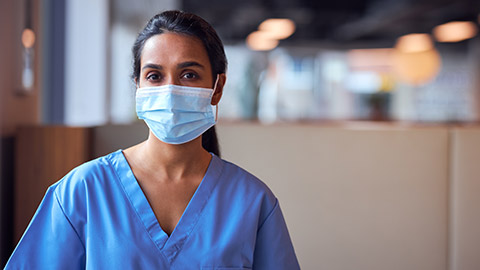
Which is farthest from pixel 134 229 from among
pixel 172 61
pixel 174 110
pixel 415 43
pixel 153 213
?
pixel 415 43

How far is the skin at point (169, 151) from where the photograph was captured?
1.18 metres

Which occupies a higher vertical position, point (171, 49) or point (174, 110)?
point (171, 49)

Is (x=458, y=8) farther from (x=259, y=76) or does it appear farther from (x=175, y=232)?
(x=175, y=232)

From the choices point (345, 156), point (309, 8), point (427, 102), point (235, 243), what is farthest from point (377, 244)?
point (427, 102)

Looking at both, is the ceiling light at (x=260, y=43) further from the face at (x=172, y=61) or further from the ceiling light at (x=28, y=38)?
the face at (x=172, y=61)

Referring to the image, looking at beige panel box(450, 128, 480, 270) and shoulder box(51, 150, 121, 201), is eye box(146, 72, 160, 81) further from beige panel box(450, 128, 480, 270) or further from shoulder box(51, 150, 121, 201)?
beige panel box(450, 128, 480, 270)

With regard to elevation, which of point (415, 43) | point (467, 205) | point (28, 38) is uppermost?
point (415, 43)

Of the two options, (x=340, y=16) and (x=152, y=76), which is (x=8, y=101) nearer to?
(x=152, y=76)

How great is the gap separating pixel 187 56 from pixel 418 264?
4.74ft

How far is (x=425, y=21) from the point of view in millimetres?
7844

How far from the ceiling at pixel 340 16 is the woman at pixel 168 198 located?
19.7 feet

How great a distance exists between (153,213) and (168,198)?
0.21ft

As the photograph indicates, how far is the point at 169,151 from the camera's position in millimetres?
1229

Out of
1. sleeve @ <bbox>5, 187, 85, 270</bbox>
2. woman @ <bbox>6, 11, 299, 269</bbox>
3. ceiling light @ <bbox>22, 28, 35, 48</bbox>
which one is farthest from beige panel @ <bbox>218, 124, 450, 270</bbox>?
ceiling light @ <bbox>22, 28, 35, 48</bbox>
